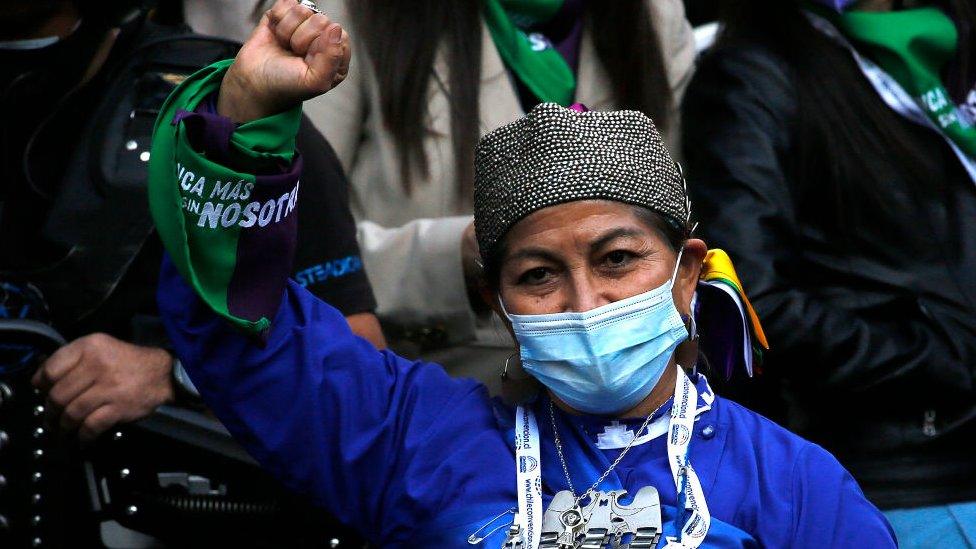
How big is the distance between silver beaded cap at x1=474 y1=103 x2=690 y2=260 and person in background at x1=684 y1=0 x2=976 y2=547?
2.27 ft

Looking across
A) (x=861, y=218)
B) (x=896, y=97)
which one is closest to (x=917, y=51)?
(x=896, y=97)

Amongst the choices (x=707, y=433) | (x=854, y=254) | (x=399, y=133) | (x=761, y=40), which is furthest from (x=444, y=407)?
(x=761, y=40)

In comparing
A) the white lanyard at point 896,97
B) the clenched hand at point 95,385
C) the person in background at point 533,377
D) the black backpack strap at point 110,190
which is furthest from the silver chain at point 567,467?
the white lanyard at point 896,97

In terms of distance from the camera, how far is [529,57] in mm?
3771

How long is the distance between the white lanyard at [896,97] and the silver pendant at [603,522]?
145 cm

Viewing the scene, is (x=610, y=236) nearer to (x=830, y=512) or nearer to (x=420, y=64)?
(x=830, y=512)

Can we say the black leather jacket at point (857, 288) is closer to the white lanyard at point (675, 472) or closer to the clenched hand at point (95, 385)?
the white lanyard at point (675, 472)

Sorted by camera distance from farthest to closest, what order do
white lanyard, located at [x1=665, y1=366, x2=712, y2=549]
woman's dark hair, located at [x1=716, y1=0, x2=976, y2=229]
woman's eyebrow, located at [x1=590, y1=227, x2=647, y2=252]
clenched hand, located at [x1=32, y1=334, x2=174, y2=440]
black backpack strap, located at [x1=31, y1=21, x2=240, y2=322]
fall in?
woman's dark hair, located at [x1=716, y1=0, x2=976, y2=229] < black backpack strap, located at [x1=31, y1=21, x2=240, y2=322] < clenched hand, located at [x1=32, y1=334, x2=174, y2=440] < woman's eyebrow, located at [x1=590, y1=227, x2=647, y2=252] < white lanyard, located at [x1=665, y1=366, x2=712, y2=549]

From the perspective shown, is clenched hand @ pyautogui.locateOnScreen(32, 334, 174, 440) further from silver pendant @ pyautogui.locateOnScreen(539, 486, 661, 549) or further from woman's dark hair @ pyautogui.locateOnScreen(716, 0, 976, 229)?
woman's dark hair @ pyautogui.locateOnScreen(716, 0, 976, 229)

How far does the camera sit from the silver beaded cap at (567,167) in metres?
2.72

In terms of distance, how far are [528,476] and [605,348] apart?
0.27m

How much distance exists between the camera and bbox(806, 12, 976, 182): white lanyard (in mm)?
3668

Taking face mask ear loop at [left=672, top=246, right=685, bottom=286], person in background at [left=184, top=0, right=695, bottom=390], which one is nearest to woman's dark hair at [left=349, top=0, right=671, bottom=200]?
person in background at [left=184, top=0, right=695, bottom=390]

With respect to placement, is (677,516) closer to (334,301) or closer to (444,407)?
(444,407)
